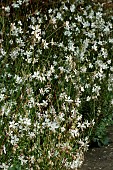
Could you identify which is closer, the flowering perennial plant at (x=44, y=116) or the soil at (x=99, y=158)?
the flowering perennial plant at (x=44, y=116)

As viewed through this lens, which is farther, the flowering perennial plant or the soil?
the soil

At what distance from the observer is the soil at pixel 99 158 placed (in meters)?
4.68

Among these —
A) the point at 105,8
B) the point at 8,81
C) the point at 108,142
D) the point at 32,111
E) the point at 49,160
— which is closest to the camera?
the point at 49,160

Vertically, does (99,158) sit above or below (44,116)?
below

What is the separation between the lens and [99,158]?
491cm

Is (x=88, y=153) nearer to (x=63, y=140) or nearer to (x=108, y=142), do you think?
(x=108, y=142)

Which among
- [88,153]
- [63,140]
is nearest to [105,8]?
[88,153]

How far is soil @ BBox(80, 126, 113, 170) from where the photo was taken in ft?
15.4

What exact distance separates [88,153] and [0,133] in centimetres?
149

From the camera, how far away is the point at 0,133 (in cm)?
381

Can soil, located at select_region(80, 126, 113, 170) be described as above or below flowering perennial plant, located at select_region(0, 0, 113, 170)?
below

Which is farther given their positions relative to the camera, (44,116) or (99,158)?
(99,158)

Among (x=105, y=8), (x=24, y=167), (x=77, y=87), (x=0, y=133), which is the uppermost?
(x=105, y=8)

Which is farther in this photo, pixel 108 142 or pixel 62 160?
pixel 108 142
